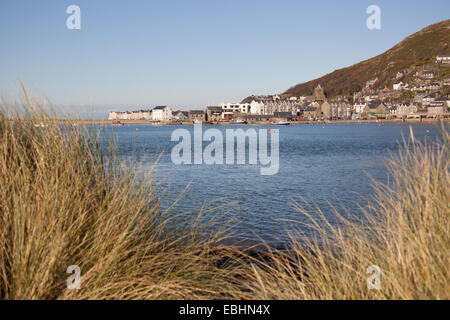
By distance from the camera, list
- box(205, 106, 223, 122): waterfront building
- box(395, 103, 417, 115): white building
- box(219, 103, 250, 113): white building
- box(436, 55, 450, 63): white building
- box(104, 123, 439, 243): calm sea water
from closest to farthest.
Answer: box(104, 123, 439, 243): calm sea water → box(395, 103, 417, 115): white building → box(205, 106, 223, 122): waterfront building → box(219, 103, 250, 113): white building → box(436, 55, 450, 63): white building

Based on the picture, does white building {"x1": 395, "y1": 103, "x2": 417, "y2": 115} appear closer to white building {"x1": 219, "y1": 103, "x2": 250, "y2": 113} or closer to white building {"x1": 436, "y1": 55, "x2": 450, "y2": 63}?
white building {"x1": 219, "y1": 103, "x2": 250, "y2": 113}

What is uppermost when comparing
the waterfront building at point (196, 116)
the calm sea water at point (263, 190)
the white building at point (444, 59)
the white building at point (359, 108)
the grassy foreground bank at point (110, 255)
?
the white building at point (444, 59)

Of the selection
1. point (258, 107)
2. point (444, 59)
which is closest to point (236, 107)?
point (258, 107)

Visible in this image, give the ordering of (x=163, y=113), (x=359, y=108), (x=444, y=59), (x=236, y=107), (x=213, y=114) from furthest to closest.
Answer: (x=444, y=59), (x=163, y=113), (x=236, y=107), (x=359, y=108), (x=213, y=114)

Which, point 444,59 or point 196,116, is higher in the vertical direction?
point 444,59

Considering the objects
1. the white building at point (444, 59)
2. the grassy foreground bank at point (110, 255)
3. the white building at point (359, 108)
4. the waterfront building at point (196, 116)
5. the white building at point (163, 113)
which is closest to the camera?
the grassy foreground bank at point (110, 255)

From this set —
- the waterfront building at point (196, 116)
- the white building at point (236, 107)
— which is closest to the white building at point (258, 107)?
the white building at point (236, 107)

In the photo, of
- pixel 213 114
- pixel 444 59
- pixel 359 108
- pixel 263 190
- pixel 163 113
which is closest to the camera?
pixel 263 190

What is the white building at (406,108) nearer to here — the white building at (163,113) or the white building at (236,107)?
the white building at (236,107)

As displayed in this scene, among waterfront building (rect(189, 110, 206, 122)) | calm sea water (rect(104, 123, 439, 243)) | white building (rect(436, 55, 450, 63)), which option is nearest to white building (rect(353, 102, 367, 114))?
white building (rect(436, 55, 450, 63))

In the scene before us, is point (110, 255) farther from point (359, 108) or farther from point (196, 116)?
point (359, 108)

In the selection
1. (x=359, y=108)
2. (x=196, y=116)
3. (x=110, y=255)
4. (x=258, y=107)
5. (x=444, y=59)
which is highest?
(x=444, y=59)
